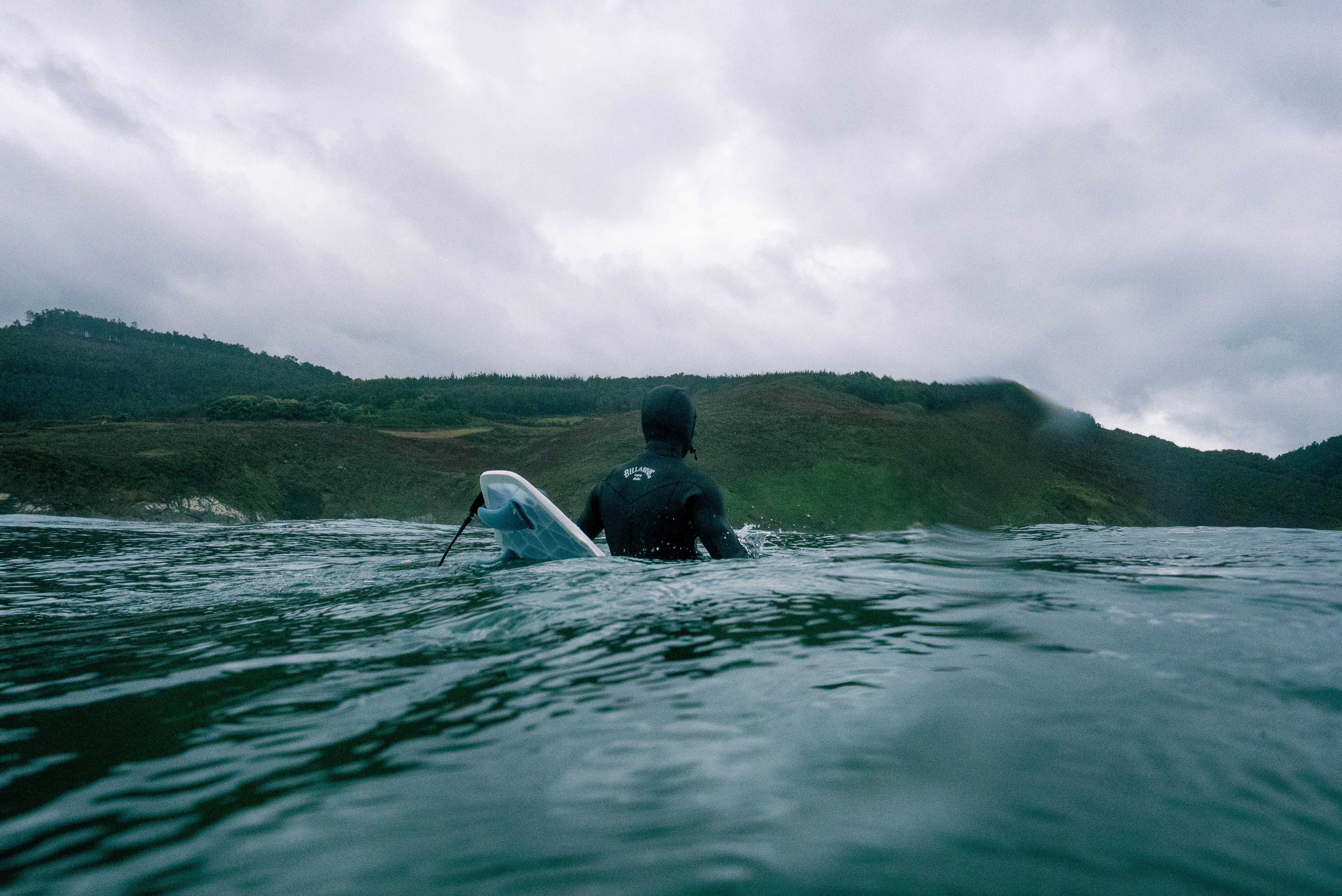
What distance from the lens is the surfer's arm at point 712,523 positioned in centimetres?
666

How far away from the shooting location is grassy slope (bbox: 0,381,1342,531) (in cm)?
2016

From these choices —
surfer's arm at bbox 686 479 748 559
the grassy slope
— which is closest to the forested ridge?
the grassy slope

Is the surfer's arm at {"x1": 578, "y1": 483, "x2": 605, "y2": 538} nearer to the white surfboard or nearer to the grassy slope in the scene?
the white surfboard

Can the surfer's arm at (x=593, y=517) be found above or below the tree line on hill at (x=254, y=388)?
below

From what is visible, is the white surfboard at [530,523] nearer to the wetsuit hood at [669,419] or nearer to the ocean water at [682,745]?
the wetsuit hood at [669,419]

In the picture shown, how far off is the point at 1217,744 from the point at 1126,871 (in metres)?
1.09

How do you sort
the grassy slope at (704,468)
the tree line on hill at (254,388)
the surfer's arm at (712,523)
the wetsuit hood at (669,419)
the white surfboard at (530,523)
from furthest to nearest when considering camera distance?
the tree line on hill at (254,388), the grassy slope at (704,468), the wetsuit hood at (669,419), the white surfboard at (530,523), the surfer's arm at (712,523)

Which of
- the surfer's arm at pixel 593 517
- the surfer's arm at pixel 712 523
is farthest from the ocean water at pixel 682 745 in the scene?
the surfer's arm at pixel 593 517

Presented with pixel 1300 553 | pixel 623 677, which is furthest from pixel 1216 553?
pixel 623 677

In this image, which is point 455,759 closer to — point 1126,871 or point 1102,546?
point 1126,871

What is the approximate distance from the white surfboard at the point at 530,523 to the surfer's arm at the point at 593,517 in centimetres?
39

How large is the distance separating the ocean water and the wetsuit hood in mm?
2342

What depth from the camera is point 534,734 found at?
2414mm

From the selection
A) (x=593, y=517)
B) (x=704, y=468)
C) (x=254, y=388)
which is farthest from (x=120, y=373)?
(x=593, y=517)
